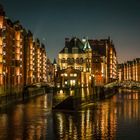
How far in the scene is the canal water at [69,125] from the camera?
51.5 m

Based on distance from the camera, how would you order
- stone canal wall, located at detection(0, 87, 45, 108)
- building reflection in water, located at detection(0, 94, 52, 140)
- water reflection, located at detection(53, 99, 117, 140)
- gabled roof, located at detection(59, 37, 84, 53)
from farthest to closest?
gabled roof, located at detection(59, 37, 84, 53), stone canal wall, located at detection(0, 87, 45, 108), water reflection, located at detection(53, 99, 117, 140), building reflection in water, located at detection(0, 94, 52, 140)

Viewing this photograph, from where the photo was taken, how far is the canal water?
2029 inches

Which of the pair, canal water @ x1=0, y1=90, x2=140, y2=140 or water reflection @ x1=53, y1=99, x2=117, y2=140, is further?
water reflection @ x1=53, y1=99, x2=117, y2=140

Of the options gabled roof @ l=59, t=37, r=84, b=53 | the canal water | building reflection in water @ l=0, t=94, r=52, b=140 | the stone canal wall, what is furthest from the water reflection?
gabled roof @ l=59, t=37, r=84, b=53

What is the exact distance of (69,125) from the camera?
6088 centimetres

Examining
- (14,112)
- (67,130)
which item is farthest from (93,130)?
(14,112)

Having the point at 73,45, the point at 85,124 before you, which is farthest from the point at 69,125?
the point at 73,45

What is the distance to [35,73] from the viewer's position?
499 feet

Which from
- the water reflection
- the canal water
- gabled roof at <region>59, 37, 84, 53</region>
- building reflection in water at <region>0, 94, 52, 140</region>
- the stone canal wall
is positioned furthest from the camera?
gabled roof at <region>59, 37, 84, 53</region>

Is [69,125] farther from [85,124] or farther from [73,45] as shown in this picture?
[73,45]

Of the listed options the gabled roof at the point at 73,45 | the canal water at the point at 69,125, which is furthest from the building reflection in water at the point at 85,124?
the gabled roof at the point at 73,45

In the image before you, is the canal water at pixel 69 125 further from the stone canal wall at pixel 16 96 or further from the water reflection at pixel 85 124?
the stone canal wall at pixel 16 96

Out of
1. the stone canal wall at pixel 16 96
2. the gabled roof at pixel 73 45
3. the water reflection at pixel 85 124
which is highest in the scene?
the gabled roof at pixel 73 45

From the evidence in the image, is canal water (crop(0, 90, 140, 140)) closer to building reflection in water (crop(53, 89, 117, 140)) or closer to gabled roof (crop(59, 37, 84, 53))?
building reflection in water (crop(53, 89, 117, 140))
